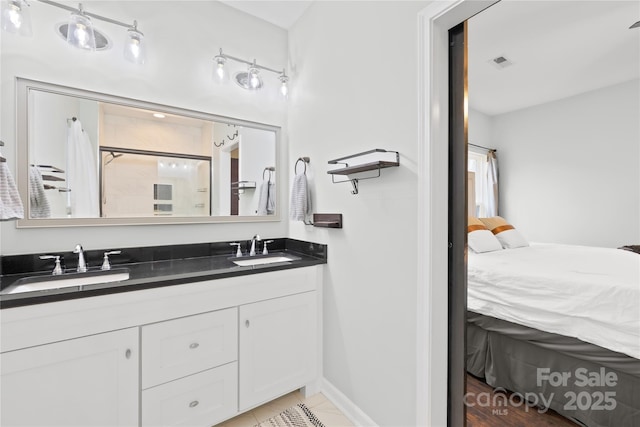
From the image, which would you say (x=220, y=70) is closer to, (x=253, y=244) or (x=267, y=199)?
(x=267, y=199)

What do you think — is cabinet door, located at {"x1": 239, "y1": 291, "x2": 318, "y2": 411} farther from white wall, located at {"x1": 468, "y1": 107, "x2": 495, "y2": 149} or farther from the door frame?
white wall, located at {"x1": 468, "y1": 107, "x2": 495, "y2": 149}

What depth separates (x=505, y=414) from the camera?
5.70ft

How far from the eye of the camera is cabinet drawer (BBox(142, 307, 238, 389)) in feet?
4.48

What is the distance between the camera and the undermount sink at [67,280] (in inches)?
53.7

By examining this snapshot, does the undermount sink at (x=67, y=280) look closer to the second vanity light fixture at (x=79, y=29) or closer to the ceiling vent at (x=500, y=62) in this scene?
the second vanity light fixture at (x=79, y=29)

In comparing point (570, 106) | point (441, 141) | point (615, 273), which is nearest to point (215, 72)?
point (441, 141)

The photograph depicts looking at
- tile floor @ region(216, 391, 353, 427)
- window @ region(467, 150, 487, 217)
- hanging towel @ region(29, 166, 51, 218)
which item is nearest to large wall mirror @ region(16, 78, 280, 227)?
hanging towel @ region(29, 166, 51, 218)

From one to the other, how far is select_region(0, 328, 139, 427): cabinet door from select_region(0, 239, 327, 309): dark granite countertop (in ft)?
0.68

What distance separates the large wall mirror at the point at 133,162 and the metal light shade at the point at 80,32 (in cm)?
27

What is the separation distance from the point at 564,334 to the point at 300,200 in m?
1.82

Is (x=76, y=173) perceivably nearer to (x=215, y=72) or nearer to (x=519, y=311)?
(x=215, y=72)

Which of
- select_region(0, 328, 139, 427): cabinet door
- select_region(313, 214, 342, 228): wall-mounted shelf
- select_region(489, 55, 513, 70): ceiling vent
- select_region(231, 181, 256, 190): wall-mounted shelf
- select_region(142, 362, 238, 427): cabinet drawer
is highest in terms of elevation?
select_region(489, 55, 513, 70): ceiling vent

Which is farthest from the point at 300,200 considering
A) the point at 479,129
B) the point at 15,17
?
the point at 479,129

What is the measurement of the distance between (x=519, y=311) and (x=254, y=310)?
68.5 inches
